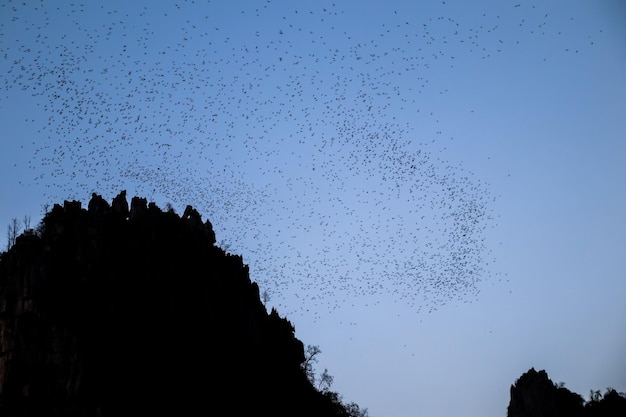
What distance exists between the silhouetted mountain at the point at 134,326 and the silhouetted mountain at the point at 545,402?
35775 mm

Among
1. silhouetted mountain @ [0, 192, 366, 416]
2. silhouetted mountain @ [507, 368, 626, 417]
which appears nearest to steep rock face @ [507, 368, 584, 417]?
silhouetted mountain @ [507, 368, 626, 417]

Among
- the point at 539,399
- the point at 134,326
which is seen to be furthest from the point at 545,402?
the point at 134,326

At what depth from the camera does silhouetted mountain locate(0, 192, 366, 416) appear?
55.4m

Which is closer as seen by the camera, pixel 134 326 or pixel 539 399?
pixel 134 326

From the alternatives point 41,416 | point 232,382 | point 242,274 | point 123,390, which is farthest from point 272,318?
point 41,416

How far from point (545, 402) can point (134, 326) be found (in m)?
65.0

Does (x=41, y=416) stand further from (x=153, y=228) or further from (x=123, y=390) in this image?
(x=153, y=228)

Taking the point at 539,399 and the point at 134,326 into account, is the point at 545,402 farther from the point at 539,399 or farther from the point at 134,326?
the point at 134,326

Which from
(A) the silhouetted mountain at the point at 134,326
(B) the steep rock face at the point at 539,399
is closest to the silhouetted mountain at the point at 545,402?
(B) the steep rock face at the point at 539,399

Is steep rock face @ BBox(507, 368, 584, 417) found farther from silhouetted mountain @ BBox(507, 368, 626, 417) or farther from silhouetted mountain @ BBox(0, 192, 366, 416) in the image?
silhouetted mountain @ BBox(0, 192, 366, 416)

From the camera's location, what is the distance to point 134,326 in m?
61.6

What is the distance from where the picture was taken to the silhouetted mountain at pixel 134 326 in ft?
182

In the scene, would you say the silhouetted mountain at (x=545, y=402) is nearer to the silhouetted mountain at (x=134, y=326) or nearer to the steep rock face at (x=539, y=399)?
the steep rock face at (x=539, y=399)

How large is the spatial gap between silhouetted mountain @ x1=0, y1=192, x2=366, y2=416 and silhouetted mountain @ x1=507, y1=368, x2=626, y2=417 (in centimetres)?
3577
